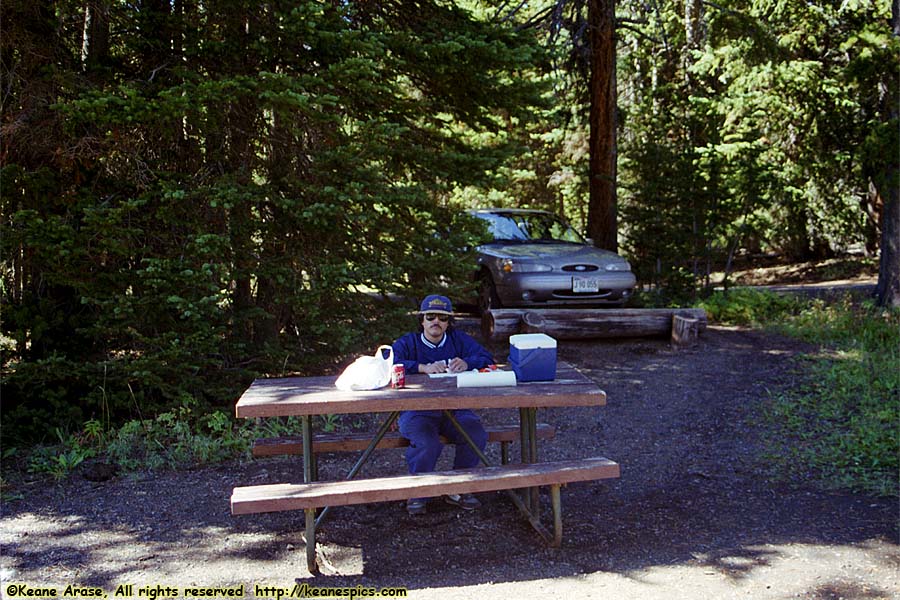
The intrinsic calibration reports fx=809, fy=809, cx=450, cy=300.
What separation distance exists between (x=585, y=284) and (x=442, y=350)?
237 inches

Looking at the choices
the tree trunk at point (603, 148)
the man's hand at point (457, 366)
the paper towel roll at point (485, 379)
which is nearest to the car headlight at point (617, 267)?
the tree trunk at point (603, 148)

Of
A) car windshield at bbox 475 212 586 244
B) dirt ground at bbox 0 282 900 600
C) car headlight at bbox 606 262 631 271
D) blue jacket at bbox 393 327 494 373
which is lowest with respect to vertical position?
dirt ground at bbox 0 282 900 600

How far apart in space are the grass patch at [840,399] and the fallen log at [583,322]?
5.92ft

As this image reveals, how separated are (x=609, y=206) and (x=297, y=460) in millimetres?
8213

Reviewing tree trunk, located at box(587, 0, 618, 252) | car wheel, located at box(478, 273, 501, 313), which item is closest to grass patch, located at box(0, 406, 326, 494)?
car wheel, located at box(478, 273, 501, 313)

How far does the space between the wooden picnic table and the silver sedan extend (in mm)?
5973

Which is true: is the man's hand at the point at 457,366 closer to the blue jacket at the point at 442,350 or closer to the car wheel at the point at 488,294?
the blue jacket at the point at 442,350

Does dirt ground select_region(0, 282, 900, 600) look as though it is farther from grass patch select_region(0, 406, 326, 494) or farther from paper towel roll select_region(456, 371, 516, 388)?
paper towel roll select_region(456, 371, 516, 388)

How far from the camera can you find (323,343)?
25.9 feet

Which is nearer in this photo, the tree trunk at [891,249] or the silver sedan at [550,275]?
the silver sedan at [550,275]

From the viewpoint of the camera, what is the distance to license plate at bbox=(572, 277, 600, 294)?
11172 mm

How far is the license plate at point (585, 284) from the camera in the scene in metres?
11.2

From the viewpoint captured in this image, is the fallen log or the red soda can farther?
the fallen log

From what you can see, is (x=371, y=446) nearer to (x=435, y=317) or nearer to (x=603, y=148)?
(x=435, y=317)
